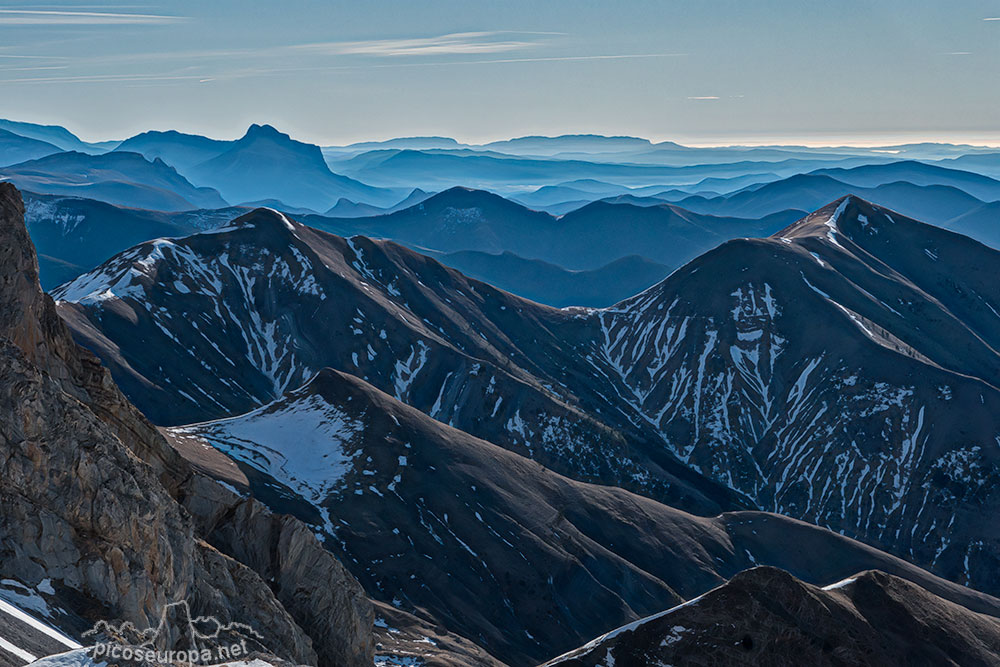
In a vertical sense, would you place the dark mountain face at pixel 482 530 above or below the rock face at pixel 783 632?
below

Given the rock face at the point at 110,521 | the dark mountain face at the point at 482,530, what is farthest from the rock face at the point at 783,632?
the dark mountain face at the point at 482,530

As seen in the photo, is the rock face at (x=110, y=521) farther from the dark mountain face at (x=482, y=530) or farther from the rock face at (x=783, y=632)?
the dark mountain face at (x=482, y=530)

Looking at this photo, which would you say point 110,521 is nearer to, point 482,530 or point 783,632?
point 783,632

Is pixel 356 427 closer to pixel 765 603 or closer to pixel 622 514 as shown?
pixel 622 514

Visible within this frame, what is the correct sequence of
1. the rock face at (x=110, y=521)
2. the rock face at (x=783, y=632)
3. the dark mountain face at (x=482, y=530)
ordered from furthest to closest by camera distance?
the dark mountain face at (x=482, y=530) → the rock face at (x=783, y=632) → the rock face at (x=110, y=521)

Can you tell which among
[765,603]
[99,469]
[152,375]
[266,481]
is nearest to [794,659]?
[765,603]

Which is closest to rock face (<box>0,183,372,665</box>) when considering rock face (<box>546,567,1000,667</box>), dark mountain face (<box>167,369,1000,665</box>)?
rock face (<box>546,567,1000,667</box>)

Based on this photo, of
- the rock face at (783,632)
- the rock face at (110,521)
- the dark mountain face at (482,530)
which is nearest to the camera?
the rock face at (110,521)
